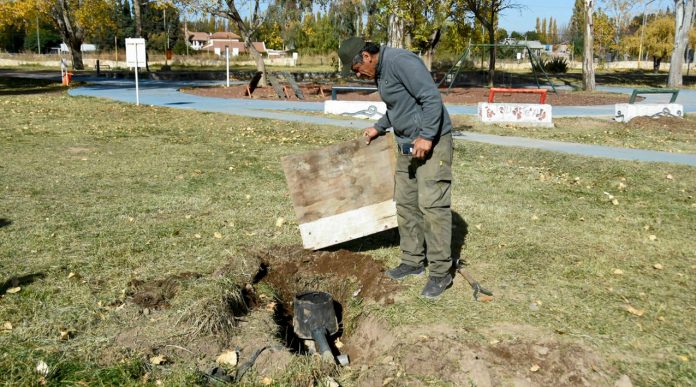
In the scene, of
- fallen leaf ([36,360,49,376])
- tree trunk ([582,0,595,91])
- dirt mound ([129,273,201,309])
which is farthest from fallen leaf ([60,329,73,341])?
tree trunk ([582,0,595,91])

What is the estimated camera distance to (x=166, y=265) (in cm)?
512

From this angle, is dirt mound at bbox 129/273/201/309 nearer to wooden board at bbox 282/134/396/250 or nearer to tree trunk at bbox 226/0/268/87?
wooden board at bbox 282/134/396/250

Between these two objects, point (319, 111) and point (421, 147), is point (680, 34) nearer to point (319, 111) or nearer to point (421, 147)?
point (319, 111)

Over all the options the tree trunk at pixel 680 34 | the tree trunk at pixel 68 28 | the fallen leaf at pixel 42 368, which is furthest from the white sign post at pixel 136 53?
the tree trunk at pixel 680 34

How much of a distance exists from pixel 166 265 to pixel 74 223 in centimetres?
170

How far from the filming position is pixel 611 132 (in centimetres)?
1449

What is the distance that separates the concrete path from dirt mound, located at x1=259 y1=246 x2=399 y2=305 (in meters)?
7.42

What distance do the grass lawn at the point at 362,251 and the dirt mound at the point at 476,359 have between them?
0.5 inches

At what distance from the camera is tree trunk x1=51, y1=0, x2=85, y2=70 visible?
38.6 metres

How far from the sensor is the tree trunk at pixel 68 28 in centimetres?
3860

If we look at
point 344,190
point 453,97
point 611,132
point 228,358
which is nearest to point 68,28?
point 453,97

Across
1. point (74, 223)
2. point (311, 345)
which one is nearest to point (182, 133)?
point (74, 223)

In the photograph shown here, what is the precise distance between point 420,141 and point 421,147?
0.14 ft

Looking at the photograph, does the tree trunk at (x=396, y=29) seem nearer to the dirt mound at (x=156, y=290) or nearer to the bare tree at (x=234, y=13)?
the bare tree at (x=234, y=13)
